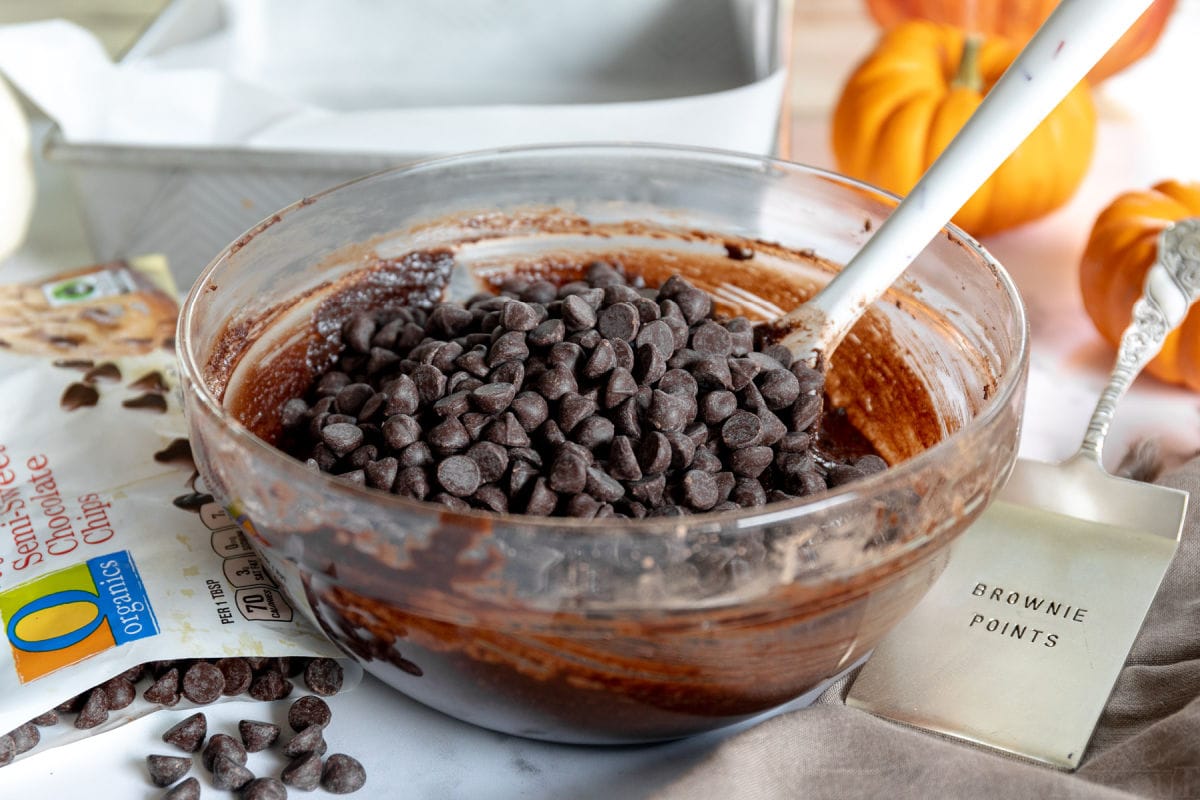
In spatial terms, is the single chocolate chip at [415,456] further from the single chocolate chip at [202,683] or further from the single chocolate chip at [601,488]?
the single chocolate chip at [202,683]

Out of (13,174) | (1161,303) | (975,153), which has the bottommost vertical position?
(13,174)

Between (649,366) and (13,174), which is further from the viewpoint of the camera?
(13,174)

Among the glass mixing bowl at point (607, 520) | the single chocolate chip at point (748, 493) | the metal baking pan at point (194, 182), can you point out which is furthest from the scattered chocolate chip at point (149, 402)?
the single chocolate chip at point (748, 493)

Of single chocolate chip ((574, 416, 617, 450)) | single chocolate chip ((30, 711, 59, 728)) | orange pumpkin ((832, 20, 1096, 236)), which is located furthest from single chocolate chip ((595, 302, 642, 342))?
orange pumpkin ((832, 20, 1096, 236))

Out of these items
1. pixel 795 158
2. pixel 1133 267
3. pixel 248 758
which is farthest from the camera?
pixel 795 158

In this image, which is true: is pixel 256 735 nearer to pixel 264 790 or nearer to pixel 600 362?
pixel 264 790

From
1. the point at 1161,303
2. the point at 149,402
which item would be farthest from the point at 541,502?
the point at 1161,303

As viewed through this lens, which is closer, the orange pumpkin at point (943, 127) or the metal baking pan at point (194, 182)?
the metal baking pan at point (194, 182)
